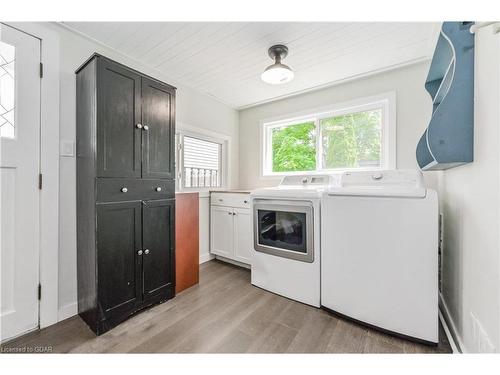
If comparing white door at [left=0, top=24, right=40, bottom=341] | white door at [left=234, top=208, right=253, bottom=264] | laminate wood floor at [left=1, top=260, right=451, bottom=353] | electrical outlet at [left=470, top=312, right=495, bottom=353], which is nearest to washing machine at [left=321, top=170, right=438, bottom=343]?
laminate wood floor at [left=1, top=260, right=451, bottom=353]

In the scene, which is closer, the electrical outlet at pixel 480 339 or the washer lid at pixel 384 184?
the electrical outlet at pixel 480 339

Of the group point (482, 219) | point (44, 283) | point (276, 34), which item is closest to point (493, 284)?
point (482, 219)

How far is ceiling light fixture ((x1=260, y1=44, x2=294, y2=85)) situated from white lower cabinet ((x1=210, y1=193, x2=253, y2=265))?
1.27 m

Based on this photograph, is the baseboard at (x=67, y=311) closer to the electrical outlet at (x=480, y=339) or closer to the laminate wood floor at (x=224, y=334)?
the laminate wood floor at (x=224, y=334)

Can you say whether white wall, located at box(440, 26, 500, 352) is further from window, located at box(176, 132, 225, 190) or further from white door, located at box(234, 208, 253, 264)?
window, located at box(176, 132, 225, 190)

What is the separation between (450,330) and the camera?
1419 mm

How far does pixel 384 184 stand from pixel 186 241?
185cm

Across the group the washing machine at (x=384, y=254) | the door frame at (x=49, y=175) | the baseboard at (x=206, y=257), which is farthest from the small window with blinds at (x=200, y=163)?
the washing machine at (x=384, y=254)

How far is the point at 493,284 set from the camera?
2.94 ft

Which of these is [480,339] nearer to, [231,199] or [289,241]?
[289,241]

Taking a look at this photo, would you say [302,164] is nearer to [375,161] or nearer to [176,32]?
[375,161]

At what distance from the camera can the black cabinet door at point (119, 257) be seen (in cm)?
148

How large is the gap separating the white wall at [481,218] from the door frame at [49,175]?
2.51 meters

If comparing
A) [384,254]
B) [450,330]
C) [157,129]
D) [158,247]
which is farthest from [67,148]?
[450,330]
